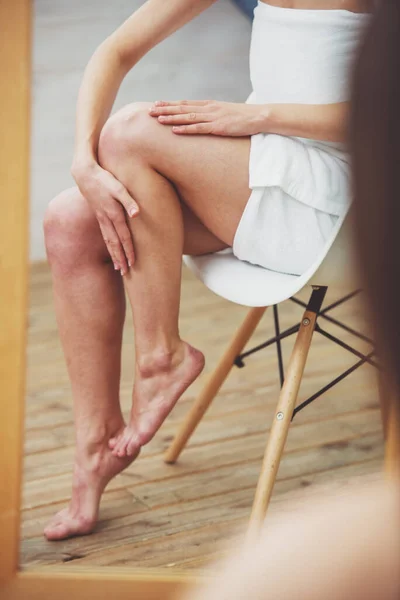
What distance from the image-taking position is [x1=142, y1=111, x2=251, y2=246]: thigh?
106 cm

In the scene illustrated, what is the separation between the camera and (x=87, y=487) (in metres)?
1.23

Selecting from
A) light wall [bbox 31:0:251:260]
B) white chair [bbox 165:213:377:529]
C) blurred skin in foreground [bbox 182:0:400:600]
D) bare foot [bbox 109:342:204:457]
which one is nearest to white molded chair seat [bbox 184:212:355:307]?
white chair [bbox 165:213:377:529]

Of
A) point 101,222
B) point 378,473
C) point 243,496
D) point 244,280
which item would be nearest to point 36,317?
point 101,222

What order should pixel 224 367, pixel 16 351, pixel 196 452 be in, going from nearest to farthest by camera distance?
pixel 16 351 → pixel 224 367 → pixel 196 452

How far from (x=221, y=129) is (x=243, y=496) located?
0.58 meters

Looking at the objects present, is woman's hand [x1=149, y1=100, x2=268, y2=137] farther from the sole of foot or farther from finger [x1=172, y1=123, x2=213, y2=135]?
the sole of foot

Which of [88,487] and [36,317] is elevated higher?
[36,317]

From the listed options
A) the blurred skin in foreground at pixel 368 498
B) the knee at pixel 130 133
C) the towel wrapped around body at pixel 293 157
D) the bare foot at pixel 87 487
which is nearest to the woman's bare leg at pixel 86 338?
the bare foot at pixel 87 487

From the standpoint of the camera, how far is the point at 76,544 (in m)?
1.21

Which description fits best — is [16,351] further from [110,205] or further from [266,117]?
[266,117]

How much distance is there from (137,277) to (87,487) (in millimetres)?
319

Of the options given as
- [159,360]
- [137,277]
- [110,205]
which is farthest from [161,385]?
[110,205]

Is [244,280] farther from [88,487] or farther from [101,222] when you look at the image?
[88,487]

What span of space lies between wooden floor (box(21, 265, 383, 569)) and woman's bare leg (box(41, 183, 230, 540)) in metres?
0.03
